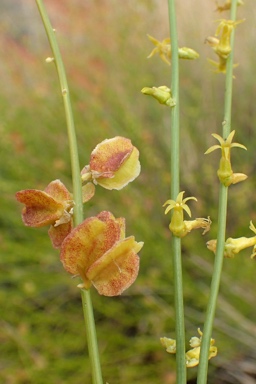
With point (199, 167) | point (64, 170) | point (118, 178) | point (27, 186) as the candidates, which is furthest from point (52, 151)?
point (118, 178)

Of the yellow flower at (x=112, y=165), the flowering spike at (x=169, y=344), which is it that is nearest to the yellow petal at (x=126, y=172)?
the yellow flower at (x=112, y=165)

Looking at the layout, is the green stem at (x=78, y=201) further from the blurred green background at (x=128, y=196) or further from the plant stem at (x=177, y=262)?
the blurred green background at (x=128, y=196)

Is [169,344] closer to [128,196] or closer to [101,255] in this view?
[101,255]

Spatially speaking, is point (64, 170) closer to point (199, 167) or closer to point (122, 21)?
point (199, 167)

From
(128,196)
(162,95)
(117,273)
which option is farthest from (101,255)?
(128,196)

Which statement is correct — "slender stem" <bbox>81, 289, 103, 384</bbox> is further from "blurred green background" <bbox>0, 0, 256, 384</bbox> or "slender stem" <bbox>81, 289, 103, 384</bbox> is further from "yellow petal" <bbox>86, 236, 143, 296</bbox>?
"blurred green background" <bbox>0, 0, 256, 384</bbox>

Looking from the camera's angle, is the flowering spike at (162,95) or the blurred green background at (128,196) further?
the blurred green background at (128,196)
